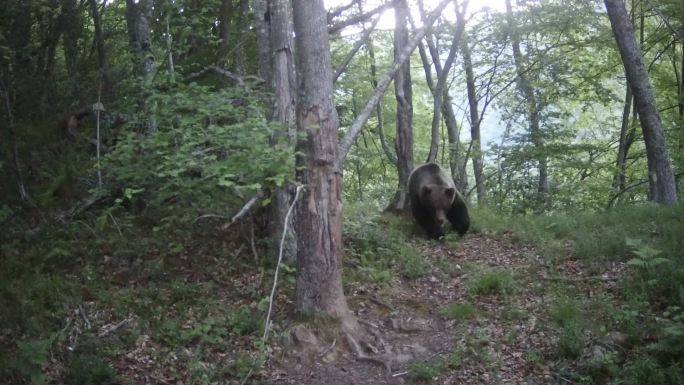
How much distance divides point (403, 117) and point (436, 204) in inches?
91.9

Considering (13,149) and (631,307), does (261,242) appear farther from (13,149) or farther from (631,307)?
(631,307)

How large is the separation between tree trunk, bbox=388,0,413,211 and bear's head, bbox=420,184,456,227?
152cm

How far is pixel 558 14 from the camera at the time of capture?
16.3 metres

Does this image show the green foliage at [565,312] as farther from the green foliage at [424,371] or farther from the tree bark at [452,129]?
the tree bark at [452,129]

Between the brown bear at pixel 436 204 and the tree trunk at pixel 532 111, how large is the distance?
4362mm

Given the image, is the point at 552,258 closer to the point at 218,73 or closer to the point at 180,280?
the point at 180,280

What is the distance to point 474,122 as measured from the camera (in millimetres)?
19656

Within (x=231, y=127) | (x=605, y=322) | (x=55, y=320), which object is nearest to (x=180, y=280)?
(x=55, y=320)

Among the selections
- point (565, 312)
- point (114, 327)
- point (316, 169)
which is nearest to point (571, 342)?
point (565, 312)

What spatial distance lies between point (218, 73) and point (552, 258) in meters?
6.18

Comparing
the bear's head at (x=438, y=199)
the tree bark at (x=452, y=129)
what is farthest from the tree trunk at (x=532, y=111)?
the bear's head at (x=438, y=199)

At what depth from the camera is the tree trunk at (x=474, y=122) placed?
17375 millimetres

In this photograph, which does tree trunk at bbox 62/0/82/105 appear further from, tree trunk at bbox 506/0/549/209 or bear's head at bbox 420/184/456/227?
tree trunk at bbox 506/0/549/209

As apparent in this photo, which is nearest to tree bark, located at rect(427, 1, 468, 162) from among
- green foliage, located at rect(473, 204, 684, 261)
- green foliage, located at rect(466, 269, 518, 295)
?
green foliage, located at rect(473, 204, 684, 261)
